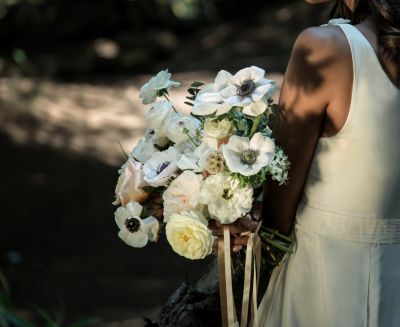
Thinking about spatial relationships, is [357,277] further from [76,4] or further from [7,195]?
[76,4]

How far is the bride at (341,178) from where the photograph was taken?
173 cm

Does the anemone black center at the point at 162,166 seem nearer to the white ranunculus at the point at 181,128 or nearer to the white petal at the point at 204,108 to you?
the white ranunculus at the point at 181,128

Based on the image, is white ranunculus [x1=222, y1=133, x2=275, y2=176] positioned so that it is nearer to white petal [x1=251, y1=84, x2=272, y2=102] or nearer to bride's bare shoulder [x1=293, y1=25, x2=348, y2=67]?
white petal [x1=251, y1=84, x2=272, y2=102]

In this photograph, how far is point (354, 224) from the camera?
1862 mm

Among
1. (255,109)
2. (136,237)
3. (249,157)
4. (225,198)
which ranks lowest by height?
(136,237)

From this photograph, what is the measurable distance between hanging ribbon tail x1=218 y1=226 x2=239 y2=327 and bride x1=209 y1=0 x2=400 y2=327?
0.13 feet

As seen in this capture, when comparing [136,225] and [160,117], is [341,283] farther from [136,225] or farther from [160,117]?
[160,117]

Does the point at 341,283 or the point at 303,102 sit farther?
the point at 341,283

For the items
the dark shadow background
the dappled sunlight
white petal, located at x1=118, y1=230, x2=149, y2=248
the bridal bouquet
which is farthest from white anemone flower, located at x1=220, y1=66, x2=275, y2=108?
the dappled sunlight

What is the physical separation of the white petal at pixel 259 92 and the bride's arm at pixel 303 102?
66mm

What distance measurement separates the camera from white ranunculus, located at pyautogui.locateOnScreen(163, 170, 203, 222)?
5.94 ft

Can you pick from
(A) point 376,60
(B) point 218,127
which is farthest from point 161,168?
(A) point 376,60

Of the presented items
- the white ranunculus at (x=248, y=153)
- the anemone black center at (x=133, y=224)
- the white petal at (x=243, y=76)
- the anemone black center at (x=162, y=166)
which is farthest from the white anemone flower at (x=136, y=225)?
the white petal at (x=243, y=76)

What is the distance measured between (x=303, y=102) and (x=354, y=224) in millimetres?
354
